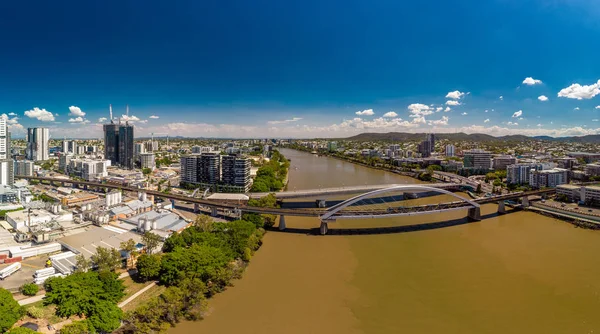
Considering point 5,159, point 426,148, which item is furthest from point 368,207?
point 426,148

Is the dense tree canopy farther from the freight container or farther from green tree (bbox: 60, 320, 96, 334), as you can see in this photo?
the freight container

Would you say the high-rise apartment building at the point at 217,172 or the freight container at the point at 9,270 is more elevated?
the high-rise apartment building at the point at 217,172

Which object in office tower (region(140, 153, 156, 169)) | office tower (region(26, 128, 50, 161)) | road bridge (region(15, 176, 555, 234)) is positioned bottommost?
road bridge (region(15, 176, 555, 234))

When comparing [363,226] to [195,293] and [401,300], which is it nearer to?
[401,300]

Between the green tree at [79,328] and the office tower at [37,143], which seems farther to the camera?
the office tower at [37,143]

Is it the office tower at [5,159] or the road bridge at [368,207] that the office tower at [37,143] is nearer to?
the office tower at [5,159]

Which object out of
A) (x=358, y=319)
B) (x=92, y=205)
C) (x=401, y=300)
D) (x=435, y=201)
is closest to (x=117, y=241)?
(x=92, y=205)

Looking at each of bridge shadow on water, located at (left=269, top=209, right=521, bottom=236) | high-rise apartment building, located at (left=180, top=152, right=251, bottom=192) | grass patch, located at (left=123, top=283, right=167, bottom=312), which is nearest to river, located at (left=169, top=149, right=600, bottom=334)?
bridge shadow on water, located at (left=269, top=209, right=521, bottom=236)

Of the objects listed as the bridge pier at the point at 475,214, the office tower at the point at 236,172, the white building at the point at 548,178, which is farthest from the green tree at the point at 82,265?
the white building at the point at 548,178
